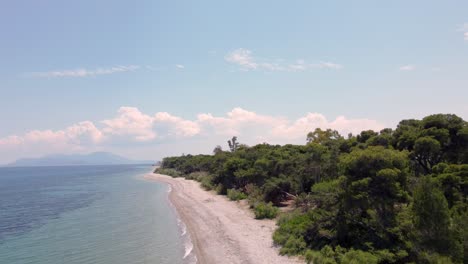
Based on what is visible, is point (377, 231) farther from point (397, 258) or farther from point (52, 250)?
point (52, 250)

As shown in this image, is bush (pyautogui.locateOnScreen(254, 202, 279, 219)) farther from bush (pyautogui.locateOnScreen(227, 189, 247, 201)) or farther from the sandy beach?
bush (pyautogui.locateOnScreen(227, 189, 247, 201))

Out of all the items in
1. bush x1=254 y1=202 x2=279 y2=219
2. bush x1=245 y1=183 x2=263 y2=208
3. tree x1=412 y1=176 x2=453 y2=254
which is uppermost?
tree x1=412 y1=176 x2=453 y2=254

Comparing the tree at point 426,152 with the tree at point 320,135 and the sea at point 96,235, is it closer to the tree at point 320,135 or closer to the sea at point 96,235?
the sea at point 96,235

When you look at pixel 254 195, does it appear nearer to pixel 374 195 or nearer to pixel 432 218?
pixel 374 195

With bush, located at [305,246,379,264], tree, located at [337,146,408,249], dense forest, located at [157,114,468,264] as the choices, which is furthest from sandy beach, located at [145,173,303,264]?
tree, located at [337,146,408,249]

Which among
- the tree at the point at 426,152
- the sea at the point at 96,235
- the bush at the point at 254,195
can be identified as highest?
the tree at the point at 426,152

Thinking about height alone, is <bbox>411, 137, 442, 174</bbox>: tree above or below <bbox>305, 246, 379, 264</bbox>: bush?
above

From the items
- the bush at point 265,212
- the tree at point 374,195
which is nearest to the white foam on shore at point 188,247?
the bush at point 265,212

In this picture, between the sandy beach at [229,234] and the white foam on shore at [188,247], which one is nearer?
the sandy beach at [229,234]

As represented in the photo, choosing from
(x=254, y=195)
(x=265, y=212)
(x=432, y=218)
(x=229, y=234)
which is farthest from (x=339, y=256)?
(x=254, y=195)
